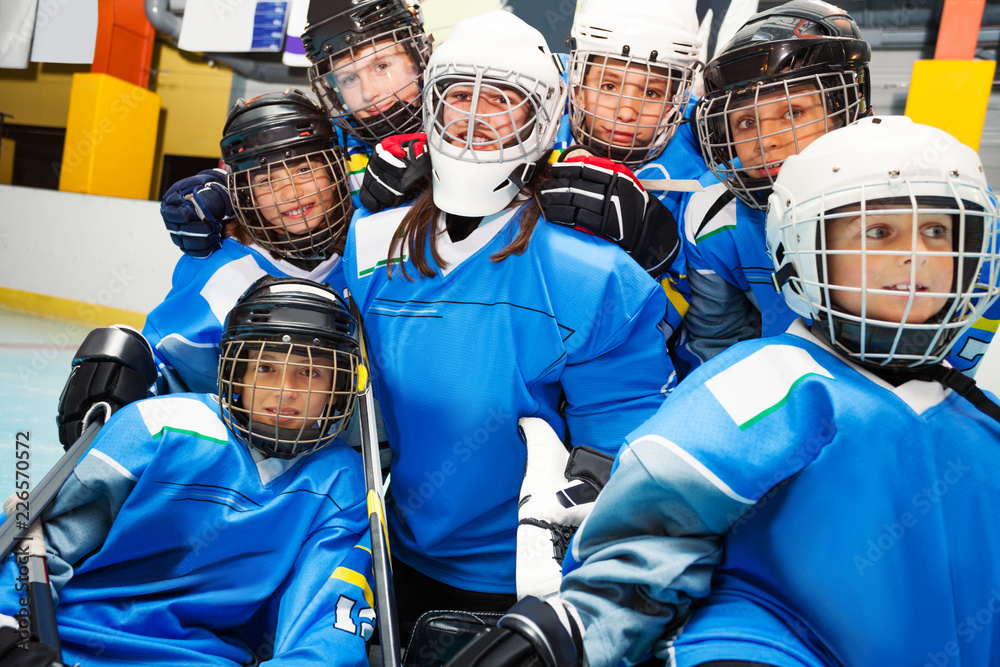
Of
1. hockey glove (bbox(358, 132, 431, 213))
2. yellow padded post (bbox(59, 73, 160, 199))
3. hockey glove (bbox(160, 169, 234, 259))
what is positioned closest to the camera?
hockey glove (bbox(358, 132, 431, 213))

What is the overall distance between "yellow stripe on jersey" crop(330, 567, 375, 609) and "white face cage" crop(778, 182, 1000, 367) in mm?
903

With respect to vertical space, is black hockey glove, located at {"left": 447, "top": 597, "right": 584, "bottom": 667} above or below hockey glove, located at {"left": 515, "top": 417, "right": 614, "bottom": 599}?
above

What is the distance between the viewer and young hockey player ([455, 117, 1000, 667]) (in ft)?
2.80

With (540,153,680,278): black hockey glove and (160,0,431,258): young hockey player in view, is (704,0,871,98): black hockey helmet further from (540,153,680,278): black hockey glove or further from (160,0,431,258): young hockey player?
(160,0,431,258): young hockey player

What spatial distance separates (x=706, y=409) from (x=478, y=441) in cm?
60

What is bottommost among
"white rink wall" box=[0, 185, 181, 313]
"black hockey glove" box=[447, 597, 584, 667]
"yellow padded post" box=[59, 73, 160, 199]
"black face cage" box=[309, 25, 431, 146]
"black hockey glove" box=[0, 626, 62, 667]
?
"white rink wall" box=[0, 185, 181, 313]

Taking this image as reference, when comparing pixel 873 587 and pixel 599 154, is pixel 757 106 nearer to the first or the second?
pixel 599 154

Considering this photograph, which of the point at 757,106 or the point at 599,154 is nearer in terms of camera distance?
the point at 757,106

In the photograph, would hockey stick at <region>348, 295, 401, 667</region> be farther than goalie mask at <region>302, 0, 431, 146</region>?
No

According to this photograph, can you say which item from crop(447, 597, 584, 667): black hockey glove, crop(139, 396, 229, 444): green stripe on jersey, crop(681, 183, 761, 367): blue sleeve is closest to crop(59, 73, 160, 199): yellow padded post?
crop(139, 396, 229, 444): green stripe on jersey

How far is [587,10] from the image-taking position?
64.9 inches

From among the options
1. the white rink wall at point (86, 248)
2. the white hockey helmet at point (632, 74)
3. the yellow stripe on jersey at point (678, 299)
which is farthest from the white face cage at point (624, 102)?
the white rink wall at point (86, 248)

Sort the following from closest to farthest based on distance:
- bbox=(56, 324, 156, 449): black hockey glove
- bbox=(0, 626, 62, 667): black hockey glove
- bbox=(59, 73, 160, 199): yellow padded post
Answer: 1. bbox=(0, 626, 62, 667): black hockey glove
2. bbox=(56, 324, 156, 449): black hockey glove
3. bbox=(59, 73, 160, 199): yellow padded post

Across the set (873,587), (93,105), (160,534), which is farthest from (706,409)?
(93,105)
